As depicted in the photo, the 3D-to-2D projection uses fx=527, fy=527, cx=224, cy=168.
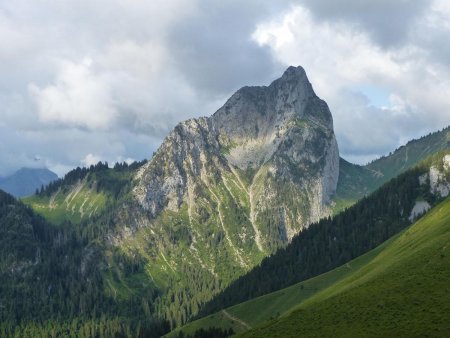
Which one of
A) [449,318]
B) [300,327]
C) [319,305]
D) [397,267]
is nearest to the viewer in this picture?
[449,318]

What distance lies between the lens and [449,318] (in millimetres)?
96312

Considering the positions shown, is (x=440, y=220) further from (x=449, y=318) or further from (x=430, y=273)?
(x=449, y=318)

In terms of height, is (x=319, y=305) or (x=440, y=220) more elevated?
(x=440, y=220)

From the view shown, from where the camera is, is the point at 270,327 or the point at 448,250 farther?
the point at 448,250

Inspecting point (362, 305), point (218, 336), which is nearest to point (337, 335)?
point (362, 305)

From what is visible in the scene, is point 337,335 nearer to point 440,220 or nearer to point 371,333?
point 371,333

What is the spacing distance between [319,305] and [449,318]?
3640 cm

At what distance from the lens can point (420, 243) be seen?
168750mm

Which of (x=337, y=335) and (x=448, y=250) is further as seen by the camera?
(x=448, y=250)

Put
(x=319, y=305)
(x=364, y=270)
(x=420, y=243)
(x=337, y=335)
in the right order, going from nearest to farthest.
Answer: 1. (x=337, y=335)
2. (x=319, y=305)
3. (x=420, y=243)
4. (x=364, y=270)

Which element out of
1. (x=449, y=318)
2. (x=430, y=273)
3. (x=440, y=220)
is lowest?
(x=449, y=318)

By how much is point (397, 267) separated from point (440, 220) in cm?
6030

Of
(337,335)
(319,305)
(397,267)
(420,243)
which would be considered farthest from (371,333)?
(420,243)

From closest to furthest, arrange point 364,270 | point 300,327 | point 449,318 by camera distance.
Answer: point 449,318 → point 300,327 → point 364,270
